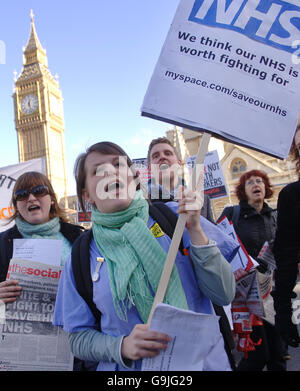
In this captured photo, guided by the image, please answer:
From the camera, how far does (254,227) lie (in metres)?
3.32

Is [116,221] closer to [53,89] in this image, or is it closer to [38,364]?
[38,364]

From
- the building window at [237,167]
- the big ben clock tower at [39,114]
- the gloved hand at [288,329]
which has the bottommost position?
the gloved hand at [288,329]

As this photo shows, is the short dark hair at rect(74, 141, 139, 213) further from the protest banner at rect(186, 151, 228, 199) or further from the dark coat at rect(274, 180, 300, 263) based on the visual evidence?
the protest banner at rect(186, 151, 228, 199)

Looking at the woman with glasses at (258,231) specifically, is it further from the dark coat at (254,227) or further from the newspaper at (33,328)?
the newspaper at (33,328)

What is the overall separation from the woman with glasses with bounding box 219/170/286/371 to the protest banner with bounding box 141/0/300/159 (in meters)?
1.40

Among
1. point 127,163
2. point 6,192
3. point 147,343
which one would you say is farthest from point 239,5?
point 6,192

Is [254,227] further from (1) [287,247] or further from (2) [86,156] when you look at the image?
(2) [86,156]

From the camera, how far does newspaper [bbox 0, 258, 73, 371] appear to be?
1.66m

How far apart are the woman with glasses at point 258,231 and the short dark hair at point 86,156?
155 cm

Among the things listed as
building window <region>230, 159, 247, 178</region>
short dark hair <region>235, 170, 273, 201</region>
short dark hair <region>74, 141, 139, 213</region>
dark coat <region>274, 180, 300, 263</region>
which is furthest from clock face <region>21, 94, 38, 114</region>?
dark coat <region>274, 180, 300, 263</region>

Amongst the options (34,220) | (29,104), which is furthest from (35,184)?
(29,104)

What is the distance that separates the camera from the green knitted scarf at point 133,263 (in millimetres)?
1324

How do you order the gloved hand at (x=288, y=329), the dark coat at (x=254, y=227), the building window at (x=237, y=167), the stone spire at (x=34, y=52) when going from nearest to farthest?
1. the gloved hand at (x=288, y=329)
2. the dark coat at (x=254, y=227)
3. the building window at (x=237, y=167)
4. the stone spire at (x=34, y=52)

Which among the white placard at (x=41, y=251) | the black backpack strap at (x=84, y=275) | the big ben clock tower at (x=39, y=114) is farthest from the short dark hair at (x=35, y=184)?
the big ben clock tower at (x=39, y=114)
